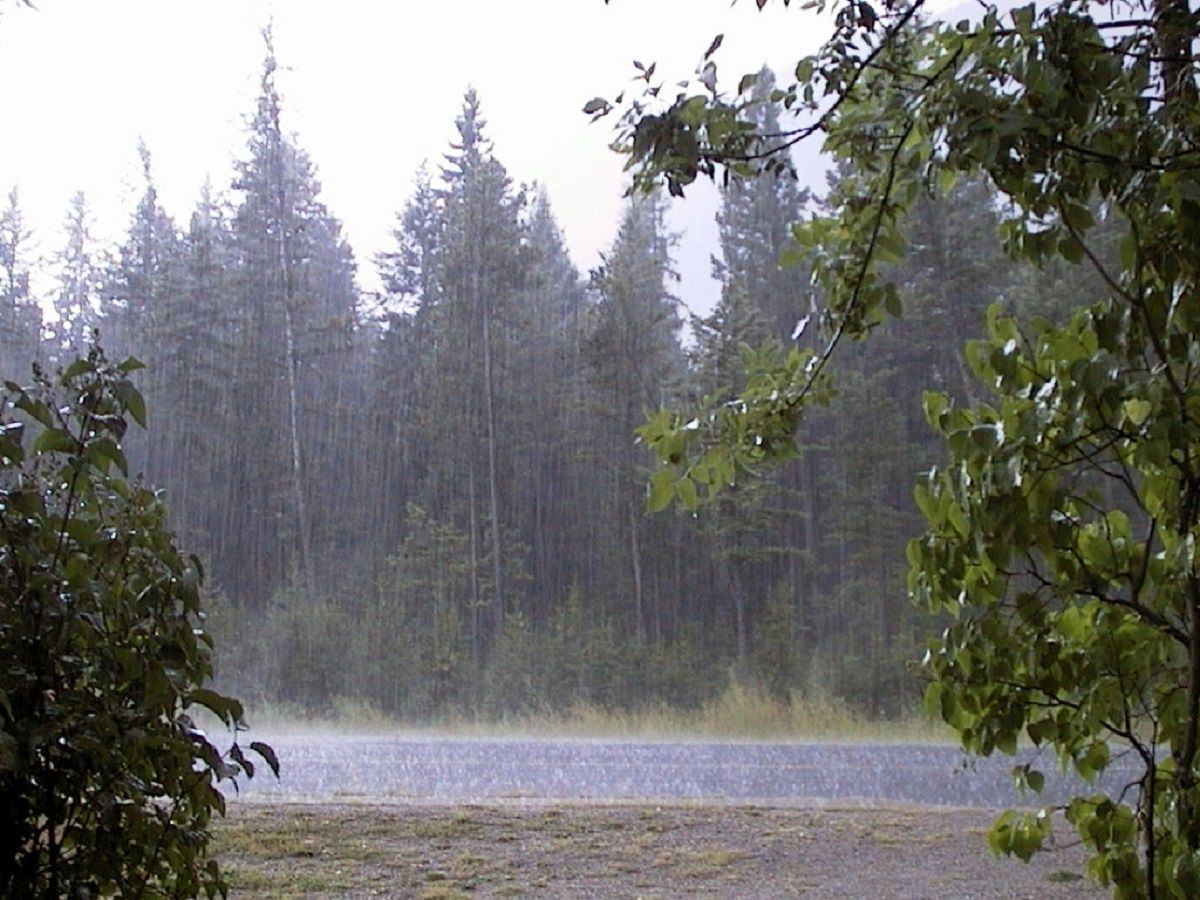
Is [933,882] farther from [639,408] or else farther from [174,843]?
[639,408]

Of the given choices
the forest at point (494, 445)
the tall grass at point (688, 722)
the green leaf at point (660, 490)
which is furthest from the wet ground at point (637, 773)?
the green leaf at point (660, 490)

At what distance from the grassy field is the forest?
1.09 m

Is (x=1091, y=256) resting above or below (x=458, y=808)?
above

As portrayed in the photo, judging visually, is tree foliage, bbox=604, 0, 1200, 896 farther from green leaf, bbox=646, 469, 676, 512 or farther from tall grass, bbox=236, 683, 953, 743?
tall grass, bbox=236, 683, 953, 743

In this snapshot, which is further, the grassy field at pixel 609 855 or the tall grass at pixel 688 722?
the tall grass at pixel 688 722

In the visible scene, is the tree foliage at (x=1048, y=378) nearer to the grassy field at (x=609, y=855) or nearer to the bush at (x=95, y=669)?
the bush at (x=95, y=669)

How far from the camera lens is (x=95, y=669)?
1.15 m

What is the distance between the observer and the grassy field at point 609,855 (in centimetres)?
210

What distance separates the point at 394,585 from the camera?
519cm

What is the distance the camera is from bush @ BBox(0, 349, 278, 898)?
110cm

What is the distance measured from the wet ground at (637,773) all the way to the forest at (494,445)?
45cm

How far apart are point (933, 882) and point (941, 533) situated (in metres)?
1.44

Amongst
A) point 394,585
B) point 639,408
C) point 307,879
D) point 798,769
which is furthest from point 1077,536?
point 394,585

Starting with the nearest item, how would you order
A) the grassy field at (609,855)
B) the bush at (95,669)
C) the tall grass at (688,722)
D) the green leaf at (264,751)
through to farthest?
1. the bush at (95,669)
2. the green leaf at (264,751)
3. the grassy field at (609,855)
4. the tall grass at (688,722)
